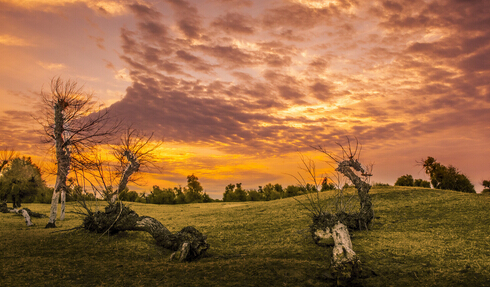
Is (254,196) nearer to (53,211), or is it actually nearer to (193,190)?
(193,190)

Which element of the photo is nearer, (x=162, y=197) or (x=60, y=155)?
(x=60, y=155)

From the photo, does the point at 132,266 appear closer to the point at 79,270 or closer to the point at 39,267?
the point at 79,270

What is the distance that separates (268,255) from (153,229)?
4.75 metres

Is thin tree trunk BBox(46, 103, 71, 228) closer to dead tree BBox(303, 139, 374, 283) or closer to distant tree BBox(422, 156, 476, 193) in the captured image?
dead tree BBox(303, 139, 374, 283)

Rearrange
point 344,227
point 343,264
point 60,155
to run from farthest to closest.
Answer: point 60,155 < point 344,227 < point 343,264

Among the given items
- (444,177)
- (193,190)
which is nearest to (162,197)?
(193,190)

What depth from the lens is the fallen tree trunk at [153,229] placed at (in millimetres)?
9688

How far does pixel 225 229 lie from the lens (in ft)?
48.0

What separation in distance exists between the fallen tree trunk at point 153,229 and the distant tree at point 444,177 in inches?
970

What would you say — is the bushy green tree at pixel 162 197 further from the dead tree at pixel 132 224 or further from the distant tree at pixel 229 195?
the dead tree at pixel 132 224

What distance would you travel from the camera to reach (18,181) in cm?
2402

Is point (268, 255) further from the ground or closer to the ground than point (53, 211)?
closer to the ground

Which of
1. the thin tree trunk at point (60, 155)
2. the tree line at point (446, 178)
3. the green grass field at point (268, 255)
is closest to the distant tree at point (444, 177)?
the tree line at point (446, 178)

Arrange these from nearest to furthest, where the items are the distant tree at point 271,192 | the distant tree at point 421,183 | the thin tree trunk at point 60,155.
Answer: the thin tree trunk at point 60,155 < the distant tree at point 421,183 < the distant tree at point 271,192
